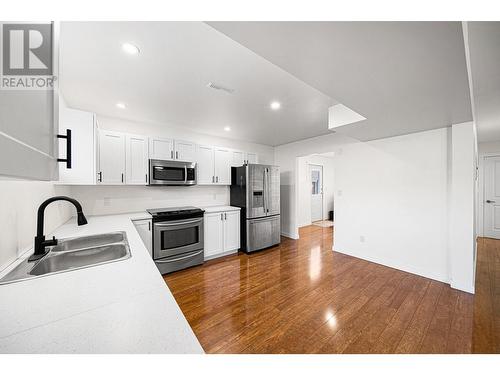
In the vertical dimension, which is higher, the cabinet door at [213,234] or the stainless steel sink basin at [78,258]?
the stainless steel sink basin at [78,258]

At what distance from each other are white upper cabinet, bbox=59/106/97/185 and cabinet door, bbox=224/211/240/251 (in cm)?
216

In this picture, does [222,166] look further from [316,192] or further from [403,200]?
[316,192]

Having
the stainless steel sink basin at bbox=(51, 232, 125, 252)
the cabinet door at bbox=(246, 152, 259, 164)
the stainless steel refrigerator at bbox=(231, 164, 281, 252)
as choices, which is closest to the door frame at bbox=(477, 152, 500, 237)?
the stainless steel refrigerator at bbox=(231, 164, 281, 252)

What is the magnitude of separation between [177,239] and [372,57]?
308cm

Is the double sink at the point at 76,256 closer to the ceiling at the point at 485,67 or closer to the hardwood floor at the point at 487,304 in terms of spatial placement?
the ceiling at the point at 485,67

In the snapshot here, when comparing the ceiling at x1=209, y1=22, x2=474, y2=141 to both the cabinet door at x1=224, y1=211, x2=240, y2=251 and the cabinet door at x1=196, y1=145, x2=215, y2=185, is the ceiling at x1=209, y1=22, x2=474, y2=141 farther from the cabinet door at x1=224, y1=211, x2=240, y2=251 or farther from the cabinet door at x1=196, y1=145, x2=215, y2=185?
the cabinet door at x1=224, y1=211, x2=240, y2=251

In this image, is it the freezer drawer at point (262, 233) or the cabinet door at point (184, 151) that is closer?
the cabinet door at point (184, 151)

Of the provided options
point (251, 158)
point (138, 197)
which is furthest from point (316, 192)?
point (138, 197)

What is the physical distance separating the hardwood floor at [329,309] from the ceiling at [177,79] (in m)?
2.41

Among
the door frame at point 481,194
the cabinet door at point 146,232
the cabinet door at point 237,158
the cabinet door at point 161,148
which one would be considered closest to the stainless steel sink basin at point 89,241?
the cabinet door at point 146,232

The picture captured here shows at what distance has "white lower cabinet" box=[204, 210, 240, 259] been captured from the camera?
3.46 metres

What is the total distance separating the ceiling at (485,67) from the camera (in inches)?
50.1
